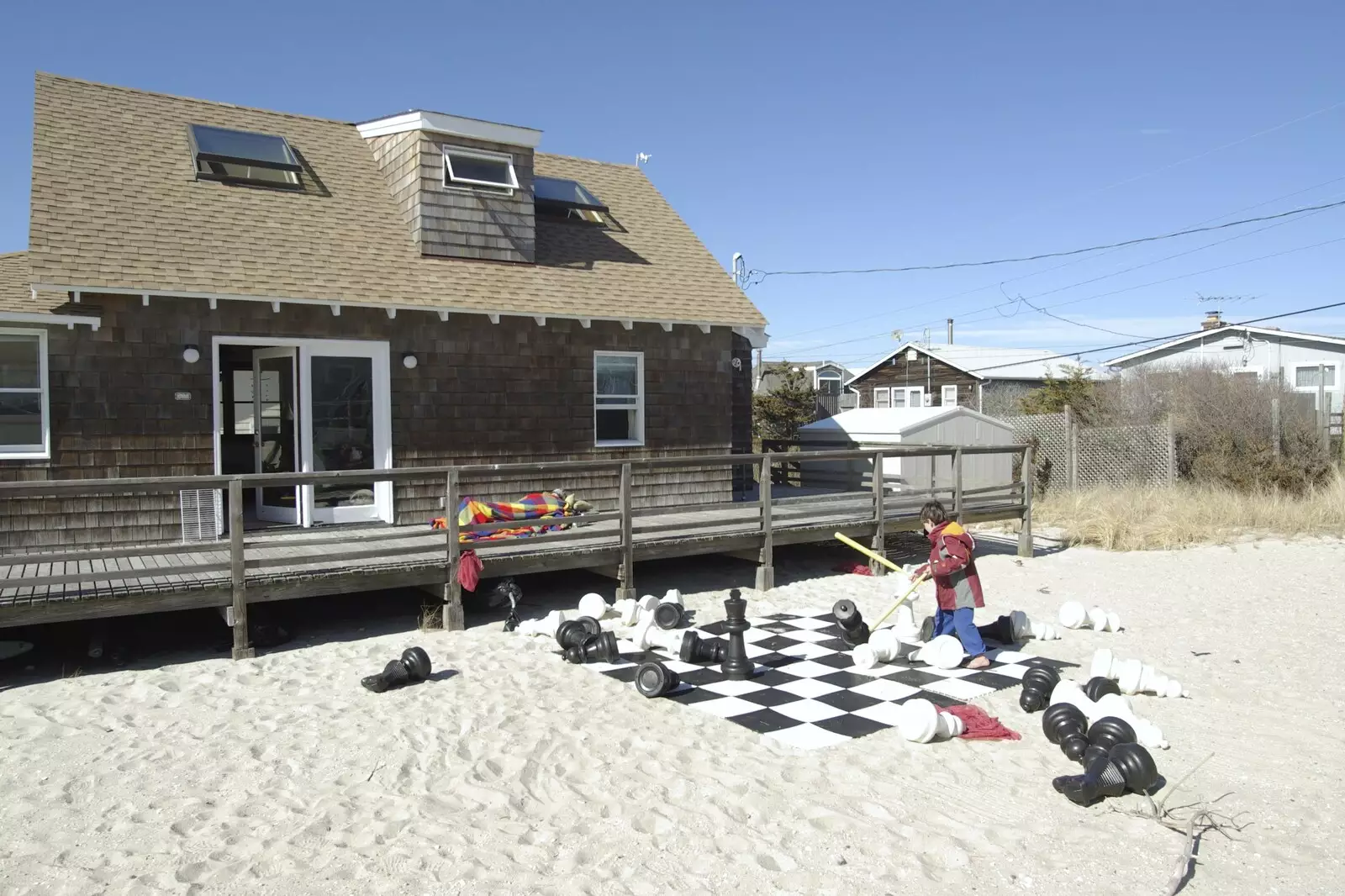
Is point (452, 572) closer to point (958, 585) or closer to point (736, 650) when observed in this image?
point (736, 650)

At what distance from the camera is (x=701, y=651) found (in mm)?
7906

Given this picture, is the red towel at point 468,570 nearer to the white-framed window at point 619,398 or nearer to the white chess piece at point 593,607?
the white chess piece at point 593,607

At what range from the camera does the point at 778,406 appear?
99.6 feet

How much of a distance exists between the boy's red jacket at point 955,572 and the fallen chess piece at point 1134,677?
3.42 feet

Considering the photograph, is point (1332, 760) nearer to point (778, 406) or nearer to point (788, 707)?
point (788, 707)

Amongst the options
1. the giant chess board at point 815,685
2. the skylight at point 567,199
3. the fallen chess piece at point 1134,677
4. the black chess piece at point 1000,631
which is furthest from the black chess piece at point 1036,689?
the skylight at point 567,199

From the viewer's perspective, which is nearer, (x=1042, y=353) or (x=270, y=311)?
(x=270, y=311)

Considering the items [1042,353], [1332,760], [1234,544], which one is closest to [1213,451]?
[1234,544]

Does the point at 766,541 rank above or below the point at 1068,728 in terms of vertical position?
above

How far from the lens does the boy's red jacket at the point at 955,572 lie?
26.3ft

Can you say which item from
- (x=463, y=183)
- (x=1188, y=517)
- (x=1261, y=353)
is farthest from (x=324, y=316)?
(x=1261, y=353)

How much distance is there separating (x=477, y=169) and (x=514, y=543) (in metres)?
5.46

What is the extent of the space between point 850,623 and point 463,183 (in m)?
7.53

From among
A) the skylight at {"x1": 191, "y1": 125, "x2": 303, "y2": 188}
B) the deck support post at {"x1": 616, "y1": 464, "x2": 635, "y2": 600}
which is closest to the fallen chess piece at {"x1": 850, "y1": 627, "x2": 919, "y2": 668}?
the deck support post at {"x1": 616, "y1": 464, "x2": 635, "y2": 600}
